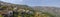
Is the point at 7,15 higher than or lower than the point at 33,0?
lower

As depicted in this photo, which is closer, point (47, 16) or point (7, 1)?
point (47, 16)

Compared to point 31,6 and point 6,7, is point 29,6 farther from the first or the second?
point 6,7

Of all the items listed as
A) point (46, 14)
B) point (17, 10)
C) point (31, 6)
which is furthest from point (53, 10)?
point (17, 10)

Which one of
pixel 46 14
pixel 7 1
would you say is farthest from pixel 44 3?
pixel 7 1

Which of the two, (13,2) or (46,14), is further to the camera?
(13,2)

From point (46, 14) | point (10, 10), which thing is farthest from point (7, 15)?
point (46, 14)

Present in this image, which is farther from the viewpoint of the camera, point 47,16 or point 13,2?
point 13,2

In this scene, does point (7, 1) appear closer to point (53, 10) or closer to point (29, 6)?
point (29, 6)

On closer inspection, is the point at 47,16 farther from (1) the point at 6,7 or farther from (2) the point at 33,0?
(1) the point at 6,7
